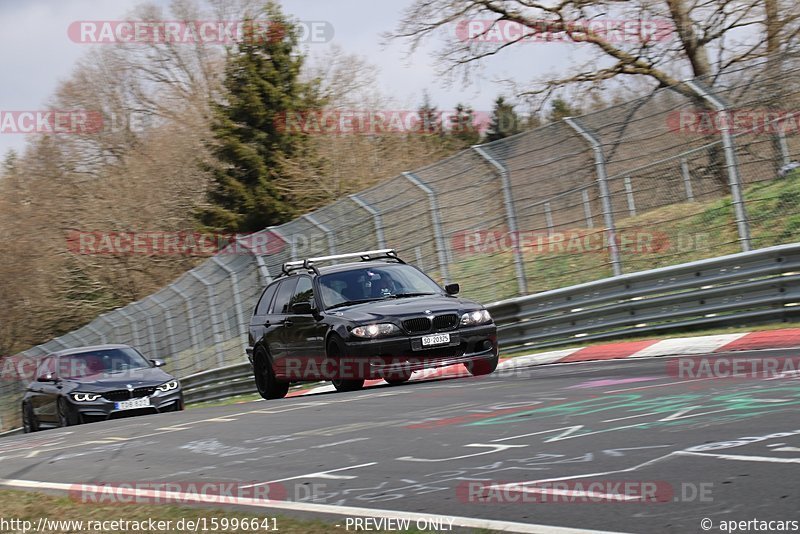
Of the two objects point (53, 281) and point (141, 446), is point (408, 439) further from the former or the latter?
point (53, 281)

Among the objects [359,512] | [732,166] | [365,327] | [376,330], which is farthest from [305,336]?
Answer: [359,512]

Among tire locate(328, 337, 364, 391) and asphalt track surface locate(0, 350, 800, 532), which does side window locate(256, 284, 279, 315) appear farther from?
asphalt track surface locate(0, 350, 800, 532)

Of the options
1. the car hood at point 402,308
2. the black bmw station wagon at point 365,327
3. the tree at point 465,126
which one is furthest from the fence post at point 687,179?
the tree at point 465,126

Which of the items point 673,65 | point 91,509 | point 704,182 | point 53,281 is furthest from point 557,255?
point 53,281

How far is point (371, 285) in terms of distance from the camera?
47.5ft

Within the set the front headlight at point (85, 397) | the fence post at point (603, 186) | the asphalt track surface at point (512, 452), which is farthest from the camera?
the front headlight at point (85, 397)

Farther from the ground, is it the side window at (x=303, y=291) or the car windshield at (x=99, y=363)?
the side window at (x=303, y=291)

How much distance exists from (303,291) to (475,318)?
269cm

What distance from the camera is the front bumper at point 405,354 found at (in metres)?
13.0

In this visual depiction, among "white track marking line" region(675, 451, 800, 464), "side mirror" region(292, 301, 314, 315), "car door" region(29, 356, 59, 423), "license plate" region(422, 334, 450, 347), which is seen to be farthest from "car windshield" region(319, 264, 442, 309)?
"white track marking line" region(675, 451, 800, 464)

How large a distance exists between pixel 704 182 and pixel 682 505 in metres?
11.2

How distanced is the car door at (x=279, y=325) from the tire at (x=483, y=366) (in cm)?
277

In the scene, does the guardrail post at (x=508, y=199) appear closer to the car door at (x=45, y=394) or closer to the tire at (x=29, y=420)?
the car door at (x=45, y=394)

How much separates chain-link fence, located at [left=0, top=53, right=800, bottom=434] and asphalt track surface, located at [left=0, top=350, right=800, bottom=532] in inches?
147
